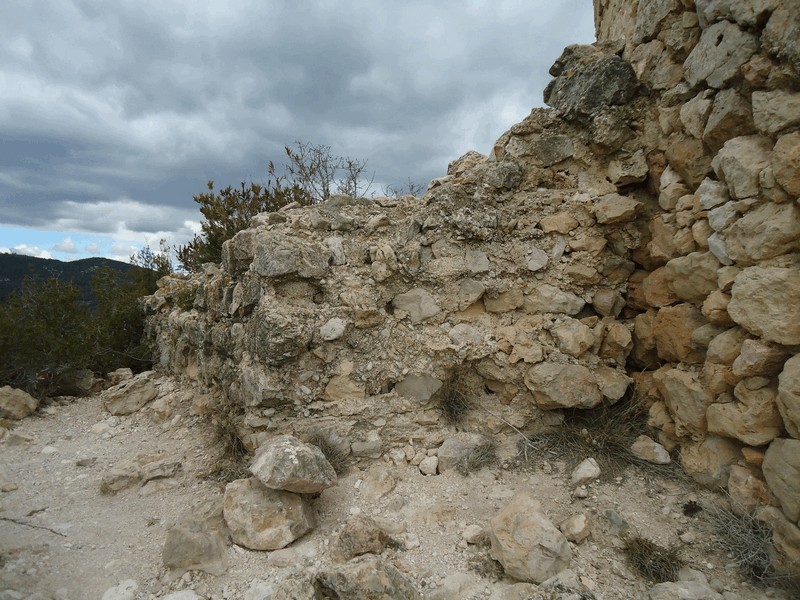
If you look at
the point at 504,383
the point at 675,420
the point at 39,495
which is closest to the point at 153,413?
the point at 39,495

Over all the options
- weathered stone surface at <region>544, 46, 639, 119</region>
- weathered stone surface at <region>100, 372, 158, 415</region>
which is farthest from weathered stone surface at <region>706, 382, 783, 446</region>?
weathered stone surface at <region>100, 372, 158, 415</region>

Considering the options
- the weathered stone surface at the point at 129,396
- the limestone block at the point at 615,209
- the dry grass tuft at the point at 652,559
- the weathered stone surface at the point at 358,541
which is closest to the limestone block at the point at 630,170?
the limestone block at the point at 615,209

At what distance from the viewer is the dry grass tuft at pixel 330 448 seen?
373 centimetres

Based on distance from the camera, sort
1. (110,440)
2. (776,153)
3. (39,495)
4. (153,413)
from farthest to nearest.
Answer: (153,413), (110,440), (39,495), (776,153)

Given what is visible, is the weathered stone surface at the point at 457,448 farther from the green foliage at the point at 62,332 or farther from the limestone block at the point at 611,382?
the green foliage at the point at 62,332

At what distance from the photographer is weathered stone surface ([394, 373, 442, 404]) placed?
4.02 meters

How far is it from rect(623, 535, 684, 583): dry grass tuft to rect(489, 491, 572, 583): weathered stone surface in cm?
39

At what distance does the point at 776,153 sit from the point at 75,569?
→ 506 cm

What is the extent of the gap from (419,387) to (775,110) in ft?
10.1

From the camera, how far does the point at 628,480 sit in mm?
3344

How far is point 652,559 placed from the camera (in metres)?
2.66

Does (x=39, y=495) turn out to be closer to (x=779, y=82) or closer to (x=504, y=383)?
(x=504, y=383)

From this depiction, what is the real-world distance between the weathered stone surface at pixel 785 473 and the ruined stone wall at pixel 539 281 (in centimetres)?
31

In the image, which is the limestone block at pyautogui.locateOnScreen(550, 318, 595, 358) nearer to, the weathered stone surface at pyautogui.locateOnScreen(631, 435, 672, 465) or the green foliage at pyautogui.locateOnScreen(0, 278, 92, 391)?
the weathered stone surface at pyautogui.locateOnScreen(631, 435, 672, 465)
